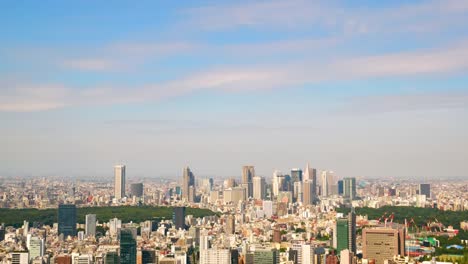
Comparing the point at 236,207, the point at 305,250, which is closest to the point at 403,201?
the point at 236,207

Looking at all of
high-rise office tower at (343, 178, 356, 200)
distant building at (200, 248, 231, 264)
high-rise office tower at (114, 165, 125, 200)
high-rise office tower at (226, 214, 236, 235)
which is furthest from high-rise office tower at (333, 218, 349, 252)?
high-rise office tower at (343, 178, 356, 200)

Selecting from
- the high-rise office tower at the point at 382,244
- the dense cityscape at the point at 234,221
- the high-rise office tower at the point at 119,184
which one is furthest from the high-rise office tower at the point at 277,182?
the high-rise office tower at the point at 382,244

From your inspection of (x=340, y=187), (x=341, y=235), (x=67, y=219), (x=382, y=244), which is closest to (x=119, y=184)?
(x=67, y=219)

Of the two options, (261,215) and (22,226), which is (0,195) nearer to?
(22,226)

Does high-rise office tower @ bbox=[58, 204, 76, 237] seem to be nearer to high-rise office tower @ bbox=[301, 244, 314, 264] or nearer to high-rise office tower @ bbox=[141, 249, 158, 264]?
high-rise office tower @ bbox=[141, 249, 158, 264]

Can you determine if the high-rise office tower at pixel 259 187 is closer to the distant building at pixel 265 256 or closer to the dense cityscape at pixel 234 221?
the dense cityscape at pixel 234 221

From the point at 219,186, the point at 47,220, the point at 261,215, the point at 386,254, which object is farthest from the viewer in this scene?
the point at 219,186
